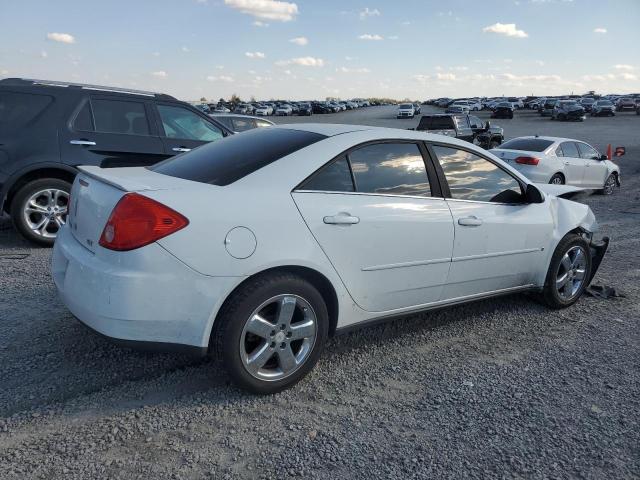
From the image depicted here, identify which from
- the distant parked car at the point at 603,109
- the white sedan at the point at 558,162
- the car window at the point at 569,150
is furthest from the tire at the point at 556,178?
the distant parked car at the point at 603,109

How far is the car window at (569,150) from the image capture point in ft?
40.7

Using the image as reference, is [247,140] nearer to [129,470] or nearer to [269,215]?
[269,215]

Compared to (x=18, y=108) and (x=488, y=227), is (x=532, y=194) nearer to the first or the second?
(x=488, y=227)

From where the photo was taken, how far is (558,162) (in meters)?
12.0

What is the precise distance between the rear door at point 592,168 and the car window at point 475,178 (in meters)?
9.54

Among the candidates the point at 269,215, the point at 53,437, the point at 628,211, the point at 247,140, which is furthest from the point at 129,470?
the point at 628,211

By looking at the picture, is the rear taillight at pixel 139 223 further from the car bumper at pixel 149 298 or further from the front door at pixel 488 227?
the front door at pixel 488 227

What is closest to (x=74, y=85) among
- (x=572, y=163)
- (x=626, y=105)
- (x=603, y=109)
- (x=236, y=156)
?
(x=236, y=156)

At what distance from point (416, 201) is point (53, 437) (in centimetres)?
251

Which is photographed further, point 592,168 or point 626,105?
point 626,105

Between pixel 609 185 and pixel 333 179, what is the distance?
1240cm

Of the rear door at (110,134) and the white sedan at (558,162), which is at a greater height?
the rear door at (110,134)

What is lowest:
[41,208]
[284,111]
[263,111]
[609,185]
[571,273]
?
[284,111]

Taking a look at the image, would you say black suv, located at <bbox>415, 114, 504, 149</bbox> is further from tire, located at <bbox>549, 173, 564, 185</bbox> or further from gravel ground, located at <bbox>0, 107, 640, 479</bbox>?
Answer: gravel ground, located at <bbox>0, 107, 640, 479</bbox>
